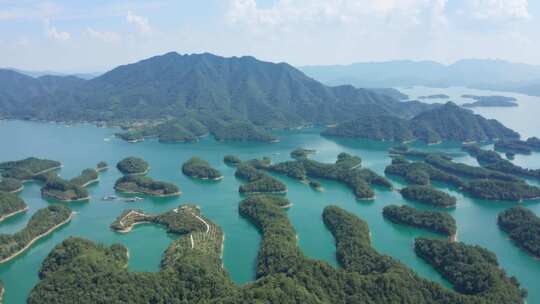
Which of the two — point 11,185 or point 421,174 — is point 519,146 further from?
point 11,185

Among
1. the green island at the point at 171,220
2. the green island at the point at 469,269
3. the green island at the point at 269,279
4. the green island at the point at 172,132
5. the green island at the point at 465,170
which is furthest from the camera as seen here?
the green island at the point at 172,132

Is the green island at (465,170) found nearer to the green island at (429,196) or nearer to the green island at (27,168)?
the green island at (429,196)

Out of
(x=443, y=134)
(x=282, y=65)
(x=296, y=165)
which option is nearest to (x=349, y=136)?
(x=443, y=134)

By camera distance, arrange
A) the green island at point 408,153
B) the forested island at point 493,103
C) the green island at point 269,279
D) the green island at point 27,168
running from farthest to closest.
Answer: the forested island at point 493,103 < the green island at point 408,153 < the green island at point 27,168 < the green island at point 269,279

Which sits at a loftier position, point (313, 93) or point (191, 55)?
point (191, 55)

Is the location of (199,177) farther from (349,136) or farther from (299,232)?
(349,136)

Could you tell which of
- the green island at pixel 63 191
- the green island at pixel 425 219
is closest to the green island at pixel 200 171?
the green island at pixel 63 191

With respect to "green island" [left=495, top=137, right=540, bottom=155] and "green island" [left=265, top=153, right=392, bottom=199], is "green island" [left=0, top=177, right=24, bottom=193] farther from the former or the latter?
"green island" [left=495, top=137, right=540, bottom=155]

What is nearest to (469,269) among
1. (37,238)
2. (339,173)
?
(339,173)
